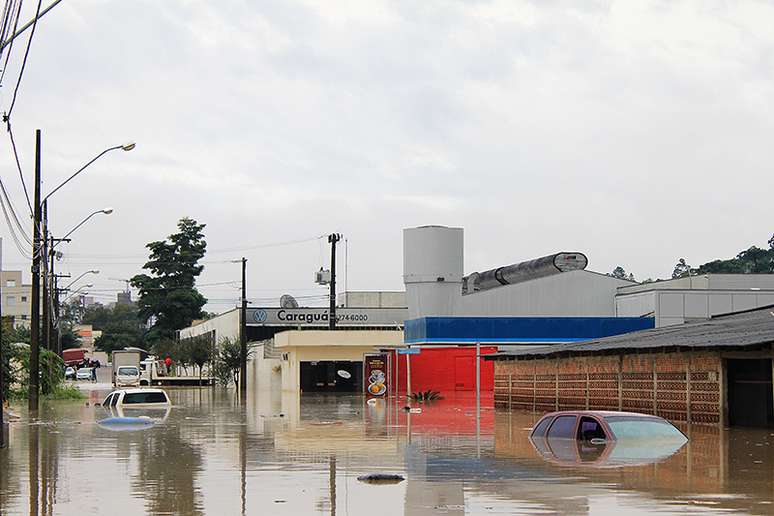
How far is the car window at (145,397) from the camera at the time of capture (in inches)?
1884

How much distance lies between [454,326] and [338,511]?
1959 inches

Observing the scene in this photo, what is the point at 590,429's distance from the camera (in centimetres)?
2573

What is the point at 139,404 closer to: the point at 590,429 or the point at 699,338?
the point at 699,338

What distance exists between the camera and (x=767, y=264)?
13875 cm

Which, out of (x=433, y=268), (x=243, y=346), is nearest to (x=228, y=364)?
(x=243, y=346)

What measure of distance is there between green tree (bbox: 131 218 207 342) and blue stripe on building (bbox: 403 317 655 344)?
66.2m

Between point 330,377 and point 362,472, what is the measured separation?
61.2m

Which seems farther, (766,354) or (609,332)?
(609,332)

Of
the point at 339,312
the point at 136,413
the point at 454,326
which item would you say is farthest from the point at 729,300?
the point at 339,312

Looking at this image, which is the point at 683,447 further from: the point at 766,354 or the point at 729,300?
the point at 729,300

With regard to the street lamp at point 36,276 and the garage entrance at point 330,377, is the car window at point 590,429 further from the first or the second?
the garage entrance at point 330,377

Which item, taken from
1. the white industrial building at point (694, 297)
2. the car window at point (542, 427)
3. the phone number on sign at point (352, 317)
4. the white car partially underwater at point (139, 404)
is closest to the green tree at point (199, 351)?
the phone number on sign at point (352, 317)

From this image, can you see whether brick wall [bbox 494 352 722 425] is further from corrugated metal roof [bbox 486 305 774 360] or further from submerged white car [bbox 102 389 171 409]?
submerged white car [bbox 102 389 171 409]

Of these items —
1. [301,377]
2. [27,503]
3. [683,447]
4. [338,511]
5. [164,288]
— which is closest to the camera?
[338,511]
